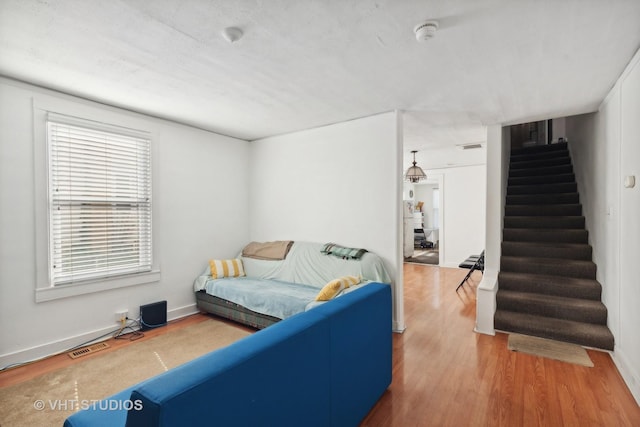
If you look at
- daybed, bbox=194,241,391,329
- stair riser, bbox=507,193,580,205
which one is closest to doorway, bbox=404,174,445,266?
stair riser, bbox=507,193,580,205

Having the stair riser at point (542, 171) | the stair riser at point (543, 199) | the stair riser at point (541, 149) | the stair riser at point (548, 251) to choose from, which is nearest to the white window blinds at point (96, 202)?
the stair riser at point (548, 251)

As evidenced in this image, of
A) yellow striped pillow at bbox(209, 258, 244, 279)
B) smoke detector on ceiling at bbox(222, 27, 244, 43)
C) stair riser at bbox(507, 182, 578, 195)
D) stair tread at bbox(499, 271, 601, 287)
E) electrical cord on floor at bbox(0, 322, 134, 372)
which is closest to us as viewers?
smoke detector on ceiling at bbox(222, 27, 244, 43)

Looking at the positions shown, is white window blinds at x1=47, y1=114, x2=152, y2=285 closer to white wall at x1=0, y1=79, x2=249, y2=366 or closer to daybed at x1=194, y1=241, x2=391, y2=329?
white wall at x1=0, y1=79, x2=249, y2=366

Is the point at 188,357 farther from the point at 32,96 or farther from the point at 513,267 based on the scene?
the point at 513,267

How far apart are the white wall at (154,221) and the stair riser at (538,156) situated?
206 inches

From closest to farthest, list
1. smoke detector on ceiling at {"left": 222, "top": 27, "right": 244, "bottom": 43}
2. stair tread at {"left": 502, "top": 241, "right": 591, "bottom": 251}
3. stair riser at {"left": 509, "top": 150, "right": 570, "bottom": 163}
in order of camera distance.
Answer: smoke detector on ceiling at {"left": 222, "top": 27, "right": 244, "bottom": 43}, stair tread at {"left": 502, "top": 241, "right": 591, "bottom": 251}, stair riser at {"left": 509, "top": 150, "right": 570, "bottom": 163}

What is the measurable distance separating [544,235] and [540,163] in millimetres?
1964

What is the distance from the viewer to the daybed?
3383mm

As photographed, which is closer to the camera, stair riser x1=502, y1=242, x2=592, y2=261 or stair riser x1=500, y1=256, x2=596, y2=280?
stair riser x1=500, y1=256, x2=596, y2=280

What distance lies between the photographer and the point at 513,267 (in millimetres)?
4129

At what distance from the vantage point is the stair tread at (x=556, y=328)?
3.02 metres

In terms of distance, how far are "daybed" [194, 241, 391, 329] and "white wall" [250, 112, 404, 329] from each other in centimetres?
22

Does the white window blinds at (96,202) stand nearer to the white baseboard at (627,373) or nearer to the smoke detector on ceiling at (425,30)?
the smoke detector on ceiling at (425,30)

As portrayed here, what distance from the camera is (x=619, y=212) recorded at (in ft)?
9.00
